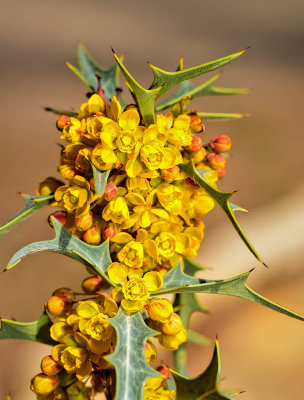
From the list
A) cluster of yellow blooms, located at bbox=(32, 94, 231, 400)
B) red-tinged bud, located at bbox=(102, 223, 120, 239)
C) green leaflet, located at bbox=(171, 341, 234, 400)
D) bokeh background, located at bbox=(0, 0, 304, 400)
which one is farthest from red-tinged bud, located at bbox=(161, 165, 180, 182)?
bokeh background, located at bbox=(0, 0, 304, 400)

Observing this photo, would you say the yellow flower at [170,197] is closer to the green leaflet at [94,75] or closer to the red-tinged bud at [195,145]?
the red-tinged bud at [195,145]

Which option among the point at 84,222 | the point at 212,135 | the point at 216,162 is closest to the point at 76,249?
the point at 84,222

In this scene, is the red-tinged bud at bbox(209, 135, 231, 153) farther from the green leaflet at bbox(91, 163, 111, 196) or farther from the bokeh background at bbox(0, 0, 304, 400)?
the bokeh background at bbox(0, 0, 304, 400)

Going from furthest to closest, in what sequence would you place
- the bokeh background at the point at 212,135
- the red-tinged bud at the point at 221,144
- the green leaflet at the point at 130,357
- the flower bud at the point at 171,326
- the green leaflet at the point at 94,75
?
the bokeh background at the point at 212,135 → the green leaflet at the point at 94,75 → the red-tinged bud at the point at 221,144 → the flower bud at the point at 171,326 → the green leaflet at the point at 130,357

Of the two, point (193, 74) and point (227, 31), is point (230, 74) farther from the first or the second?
point (193, 74)

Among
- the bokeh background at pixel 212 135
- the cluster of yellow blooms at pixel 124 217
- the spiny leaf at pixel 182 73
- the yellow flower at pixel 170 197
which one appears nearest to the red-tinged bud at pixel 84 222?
the cluster of yellow blooms at pixel 124 217

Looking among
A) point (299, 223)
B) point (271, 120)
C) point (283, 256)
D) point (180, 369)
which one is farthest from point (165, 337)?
point (271, 120)

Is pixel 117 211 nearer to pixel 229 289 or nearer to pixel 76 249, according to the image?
pixel 76 249
